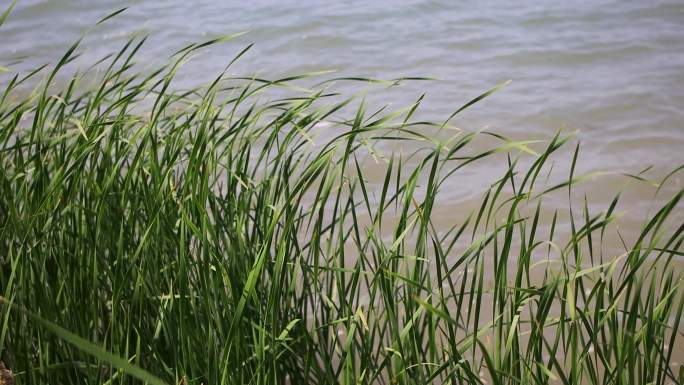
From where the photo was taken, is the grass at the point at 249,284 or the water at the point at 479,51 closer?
the grass at the point at 249,284

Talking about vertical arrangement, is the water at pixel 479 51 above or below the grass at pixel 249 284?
below

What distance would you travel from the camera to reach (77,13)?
783 centimetres

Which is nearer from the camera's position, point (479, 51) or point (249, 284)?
point (249, 284)

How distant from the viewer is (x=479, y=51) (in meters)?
5.87

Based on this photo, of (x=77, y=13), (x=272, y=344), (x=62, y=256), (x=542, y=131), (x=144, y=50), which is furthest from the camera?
(x=77, y=13)

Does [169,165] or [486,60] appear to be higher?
[169,165]

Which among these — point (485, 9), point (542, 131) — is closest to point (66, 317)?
point (542, 131)

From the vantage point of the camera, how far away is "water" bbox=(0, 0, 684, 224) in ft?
15.3

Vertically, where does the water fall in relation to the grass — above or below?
below

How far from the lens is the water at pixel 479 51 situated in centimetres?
466

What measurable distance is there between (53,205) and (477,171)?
2813 millimetres

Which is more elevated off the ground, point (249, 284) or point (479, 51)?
point (249, 284)

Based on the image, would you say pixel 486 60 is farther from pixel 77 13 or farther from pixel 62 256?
pixel 62 256

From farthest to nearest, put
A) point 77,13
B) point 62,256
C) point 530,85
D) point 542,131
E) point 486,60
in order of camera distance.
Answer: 1. point 77,13
2. point 486,60
3. point 530,85
4. point 542,131
5. point 62,256
